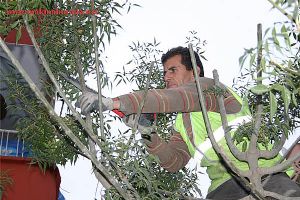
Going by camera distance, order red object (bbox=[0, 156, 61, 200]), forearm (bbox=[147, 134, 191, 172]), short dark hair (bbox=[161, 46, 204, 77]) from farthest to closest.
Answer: red object (bbox=[0, 156, 61, 200])
short dark hair (bbox=[161, 46, 204, 77])
forearm (bbox=[147, 134, 191, 172])

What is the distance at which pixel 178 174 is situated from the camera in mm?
Answer: 7223

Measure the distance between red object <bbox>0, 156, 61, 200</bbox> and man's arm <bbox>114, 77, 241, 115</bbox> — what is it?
5.94 meters

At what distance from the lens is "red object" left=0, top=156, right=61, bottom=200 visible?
9930 millimetres

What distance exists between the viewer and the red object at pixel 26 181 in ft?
32.6

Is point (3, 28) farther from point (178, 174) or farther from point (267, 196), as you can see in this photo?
point (178, 174)

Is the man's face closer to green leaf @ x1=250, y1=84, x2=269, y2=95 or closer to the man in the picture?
the man

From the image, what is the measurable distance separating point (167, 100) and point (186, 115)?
0.76 m

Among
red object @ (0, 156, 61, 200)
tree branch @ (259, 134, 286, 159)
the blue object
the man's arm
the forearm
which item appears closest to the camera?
tree branch @ (259, 134, 286, 159)

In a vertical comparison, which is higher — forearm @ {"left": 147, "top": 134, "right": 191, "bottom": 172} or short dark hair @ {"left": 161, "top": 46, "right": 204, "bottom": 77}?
short dark hair @ {"left": 161, "top": 46, "right": 204, "bottom": 77}

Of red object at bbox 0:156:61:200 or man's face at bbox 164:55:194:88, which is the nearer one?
man's face at bbox 164:55:194:88

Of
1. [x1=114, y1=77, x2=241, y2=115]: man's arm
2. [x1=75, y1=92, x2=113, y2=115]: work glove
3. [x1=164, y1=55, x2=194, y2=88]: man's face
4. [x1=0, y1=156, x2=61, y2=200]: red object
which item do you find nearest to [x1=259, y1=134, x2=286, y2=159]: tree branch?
[x1=114, y1=77, x2=241, y2=115]: man's arm

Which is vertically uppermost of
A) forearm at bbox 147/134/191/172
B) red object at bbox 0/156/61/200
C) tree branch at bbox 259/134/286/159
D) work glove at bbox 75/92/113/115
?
work glove at bbox 75/92/113/115

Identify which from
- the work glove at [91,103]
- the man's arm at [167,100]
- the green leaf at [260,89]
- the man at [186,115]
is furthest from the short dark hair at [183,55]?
the green leaf at [260,89]

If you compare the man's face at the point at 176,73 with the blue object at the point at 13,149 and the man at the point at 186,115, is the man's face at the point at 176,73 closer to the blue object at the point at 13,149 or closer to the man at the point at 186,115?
the man at the point at 186,115
